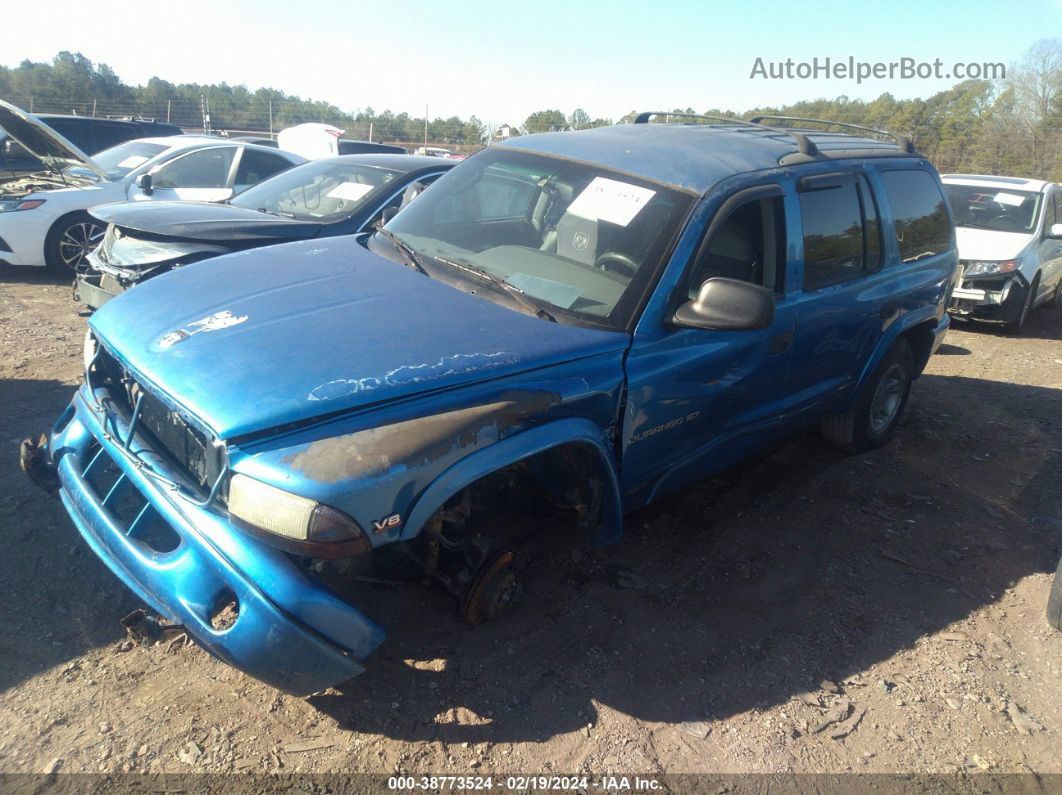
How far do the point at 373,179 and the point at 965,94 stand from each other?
25743mm

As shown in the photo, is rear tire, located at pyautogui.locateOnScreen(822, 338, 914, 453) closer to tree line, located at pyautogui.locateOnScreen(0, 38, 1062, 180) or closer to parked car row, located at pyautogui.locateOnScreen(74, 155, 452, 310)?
parked car row, located at pyautogui.locateOnScreen(74, 155, 452, 310)

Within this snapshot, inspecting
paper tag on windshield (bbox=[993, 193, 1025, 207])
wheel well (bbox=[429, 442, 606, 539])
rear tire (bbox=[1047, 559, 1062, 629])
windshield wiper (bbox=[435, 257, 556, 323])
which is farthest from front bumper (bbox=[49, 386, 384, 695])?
paper tag on windshield (bbox=[993, 193, 1025, 207])

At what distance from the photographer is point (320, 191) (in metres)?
6.09

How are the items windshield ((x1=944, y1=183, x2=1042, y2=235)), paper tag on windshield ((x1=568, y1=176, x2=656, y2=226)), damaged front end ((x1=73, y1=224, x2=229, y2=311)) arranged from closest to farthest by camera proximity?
paper tag on windshield ((x1=568, y1=176, x2=656, y2=226)) < damaged front end ((x1=73, y1=224, x2=229, y2=311)) < windshield ((x1=944, y1=183, x2=1042, y2=235))

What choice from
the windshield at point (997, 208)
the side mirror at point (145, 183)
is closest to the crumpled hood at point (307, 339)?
the side mirror at point (145, 183)

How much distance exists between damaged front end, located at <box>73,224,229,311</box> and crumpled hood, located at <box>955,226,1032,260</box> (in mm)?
8083

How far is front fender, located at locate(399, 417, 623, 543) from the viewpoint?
7.36 ft

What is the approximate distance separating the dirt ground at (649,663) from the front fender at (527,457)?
53cm

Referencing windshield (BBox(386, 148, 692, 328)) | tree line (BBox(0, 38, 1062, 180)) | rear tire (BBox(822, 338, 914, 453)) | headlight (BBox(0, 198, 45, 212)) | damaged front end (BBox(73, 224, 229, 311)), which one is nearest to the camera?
windshield (BBox(386, 148, 692, 328))

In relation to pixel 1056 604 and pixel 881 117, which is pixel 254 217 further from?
pixel 881 117

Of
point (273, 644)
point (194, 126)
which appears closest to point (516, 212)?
point (273, 644)

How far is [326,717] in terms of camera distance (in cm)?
255

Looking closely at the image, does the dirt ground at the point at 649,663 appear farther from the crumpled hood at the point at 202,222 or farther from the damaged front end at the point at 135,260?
the crumpled hood at the point at 202,222

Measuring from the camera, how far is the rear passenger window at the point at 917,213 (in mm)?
4383
